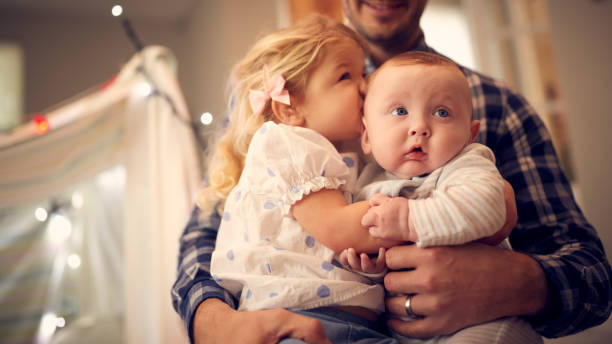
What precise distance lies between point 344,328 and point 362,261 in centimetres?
11

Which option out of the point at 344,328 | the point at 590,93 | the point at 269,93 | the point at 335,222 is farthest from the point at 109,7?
the point at 590,93

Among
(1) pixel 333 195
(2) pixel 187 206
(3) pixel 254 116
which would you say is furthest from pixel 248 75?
(2) pixel 187 206

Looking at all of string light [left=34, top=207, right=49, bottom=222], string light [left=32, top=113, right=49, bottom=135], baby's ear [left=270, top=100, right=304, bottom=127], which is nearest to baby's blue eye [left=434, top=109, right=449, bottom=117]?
baby's ear [left=270, top=100, right=304, bottom=127]

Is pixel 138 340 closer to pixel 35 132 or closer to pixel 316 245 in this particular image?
pixel 35 132

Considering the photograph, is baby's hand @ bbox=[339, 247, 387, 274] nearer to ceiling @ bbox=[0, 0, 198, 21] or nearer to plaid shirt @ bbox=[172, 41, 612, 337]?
plaid shirt @ bbox=[172, 41, 612, 337]

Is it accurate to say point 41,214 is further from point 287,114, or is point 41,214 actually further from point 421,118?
point 421,118

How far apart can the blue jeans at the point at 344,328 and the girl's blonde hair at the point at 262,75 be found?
33 centimetres

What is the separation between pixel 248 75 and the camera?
795 mm

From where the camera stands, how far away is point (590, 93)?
1.56 m

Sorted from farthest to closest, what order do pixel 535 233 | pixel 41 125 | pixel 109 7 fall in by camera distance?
pixel 41 125 < pixel 109 7 < pixel 535 233

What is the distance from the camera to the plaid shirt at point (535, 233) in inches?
28.1

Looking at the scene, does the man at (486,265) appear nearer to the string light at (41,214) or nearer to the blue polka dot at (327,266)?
the blue polka dot at (327,266)

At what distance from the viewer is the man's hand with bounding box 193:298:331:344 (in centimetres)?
58

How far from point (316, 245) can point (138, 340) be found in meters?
0.91
